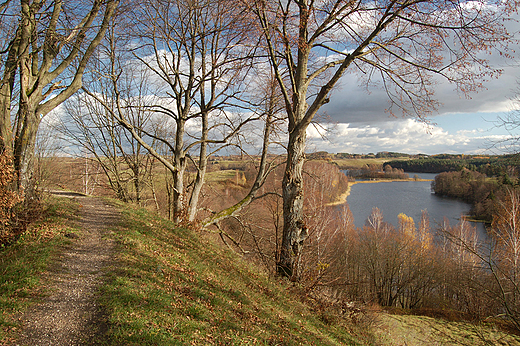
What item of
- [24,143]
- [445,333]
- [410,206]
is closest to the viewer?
[24,143]

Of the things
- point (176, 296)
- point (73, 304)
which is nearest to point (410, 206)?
point (176, 296)

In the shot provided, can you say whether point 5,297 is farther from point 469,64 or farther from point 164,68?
point 469,64

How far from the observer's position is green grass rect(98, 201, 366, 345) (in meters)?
3.49

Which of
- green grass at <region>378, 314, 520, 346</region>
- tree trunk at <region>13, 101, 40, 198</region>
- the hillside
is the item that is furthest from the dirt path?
green grass at <region>378, 314, 520, 346</region>

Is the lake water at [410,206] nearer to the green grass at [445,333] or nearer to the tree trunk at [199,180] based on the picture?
the green grass at [445,333]

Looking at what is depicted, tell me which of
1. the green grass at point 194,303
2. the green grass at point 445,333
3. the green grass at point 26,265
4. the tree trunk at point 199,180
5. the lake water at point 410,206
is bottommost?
the lake water at point 410,206

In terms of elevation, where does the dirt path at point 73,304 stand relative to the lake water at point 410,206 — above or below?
above

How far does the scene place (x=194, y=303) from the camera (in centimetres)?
430

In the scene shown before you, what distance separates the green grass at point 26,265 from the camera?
3487 mm

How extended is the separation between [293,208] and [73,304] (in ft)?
15.2

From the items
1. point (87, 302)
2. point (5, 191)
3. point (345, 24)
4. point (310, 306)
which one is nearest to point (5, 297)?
point (87, 302)

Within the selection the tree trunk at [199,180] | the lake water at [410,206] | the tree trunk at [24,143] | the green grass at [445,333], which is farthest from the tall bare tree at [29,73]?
the lake water at [410,206]

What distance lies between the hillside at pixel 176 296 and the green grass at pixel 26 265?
13 millimetres

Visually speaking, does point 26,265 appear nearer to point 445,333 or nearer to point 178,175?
point 178,175
